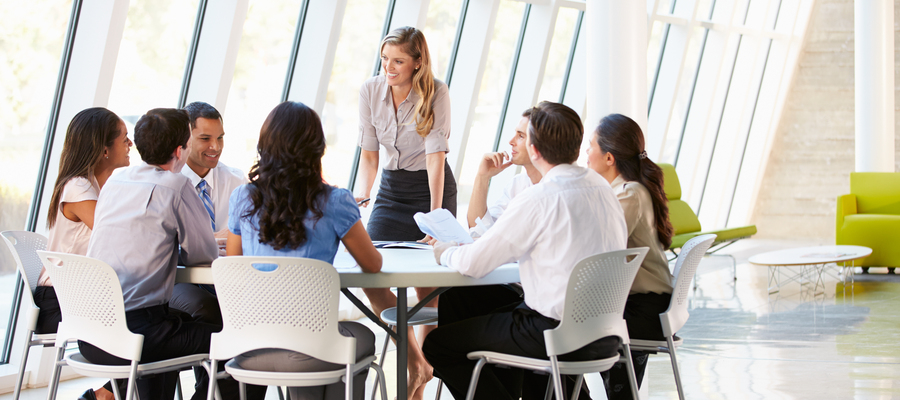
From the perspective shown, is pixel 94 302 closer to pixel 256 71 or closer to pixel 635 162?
pixel 635 162

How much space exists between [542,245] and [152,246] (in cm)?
115

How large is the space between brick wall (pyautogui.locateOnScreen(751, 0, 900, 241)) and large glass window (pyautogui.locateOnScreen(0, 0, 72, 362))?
38.1ft

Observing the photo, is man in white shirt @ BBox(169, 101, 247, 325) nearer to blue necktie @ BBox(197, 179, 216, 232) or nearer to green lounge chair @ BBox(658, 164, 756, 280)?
blue necktie @ BBox(197, 179, 216, 232)

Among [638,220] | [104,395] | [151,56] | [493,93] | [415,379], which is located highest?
[493,93]

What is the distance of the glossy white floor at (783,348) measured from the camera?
360 cm

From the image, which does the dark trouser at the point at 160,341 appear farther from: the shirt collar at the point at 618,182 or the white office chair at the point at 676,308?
the shirt collar at the point at 618,182

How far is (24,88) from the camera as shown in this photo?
3.83m

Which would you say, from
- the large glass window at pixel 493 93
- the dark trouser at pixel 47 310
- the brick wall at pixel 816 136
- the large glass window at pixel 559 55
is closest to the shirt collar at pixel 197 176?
the dark trouser at pixel 47 310

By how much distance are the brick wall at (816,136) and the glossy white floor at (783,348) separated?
19.4ft

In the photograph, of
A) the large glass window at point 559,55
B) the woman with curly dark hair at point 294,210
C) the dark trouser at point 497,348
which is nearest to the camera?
the woman with curly dark hair at point 294,210

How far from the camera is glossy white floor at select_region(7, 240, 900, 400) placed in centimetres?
360

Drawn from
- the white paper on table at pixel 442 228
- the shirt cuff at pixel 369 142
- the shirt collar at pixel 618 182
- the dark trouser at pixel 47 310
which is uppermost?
the shirt collar at pixel 618 182

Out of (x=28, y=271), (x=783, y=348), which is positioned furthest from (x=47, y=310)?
(x=783, y=348)

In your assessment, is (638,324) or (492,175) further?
(492,175)
